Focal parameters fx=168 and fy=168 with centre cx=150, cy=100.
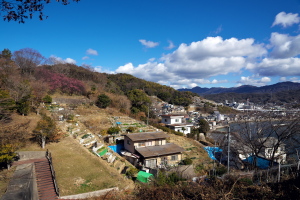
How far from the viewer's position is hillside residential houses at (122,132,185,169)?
52.6 feet

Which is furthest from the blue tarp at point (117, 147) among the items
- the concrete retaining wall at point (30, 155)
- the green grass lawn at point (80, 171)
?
the concrete retaining wall at point (30, 155)

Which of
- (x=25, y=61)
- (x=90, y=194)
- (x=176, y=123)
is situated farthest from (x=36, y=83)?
(x=176, y=123)

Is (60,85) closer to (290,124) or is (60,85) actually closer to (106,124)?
(106,124)

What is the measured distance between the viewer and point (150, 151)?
16828 mm

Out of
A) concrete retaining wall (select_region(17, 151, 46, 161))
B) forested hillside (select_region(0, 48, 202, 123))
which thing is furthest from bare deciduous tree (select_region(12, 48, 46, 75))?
concrete retaining wall (select_region(17, 151, 46, 161))

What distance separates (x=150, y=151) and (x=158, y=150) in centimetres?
92

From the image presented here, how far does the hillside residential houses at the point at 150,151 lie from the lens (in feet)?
52.6

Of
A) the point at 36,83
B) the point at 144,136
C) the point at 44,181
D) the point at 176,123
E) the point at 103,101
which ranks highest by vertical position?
the point at 36,83

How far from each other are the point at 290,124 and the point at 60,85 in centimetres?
3198

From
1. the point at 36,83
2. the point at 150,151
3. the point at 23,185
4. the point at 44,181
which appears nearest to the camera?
the point at 23,185

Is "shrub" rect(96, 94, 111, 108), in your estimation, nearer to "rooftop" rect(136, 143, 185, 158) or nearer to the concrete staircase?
"rooftop" rect(136, 143, 185, 158)

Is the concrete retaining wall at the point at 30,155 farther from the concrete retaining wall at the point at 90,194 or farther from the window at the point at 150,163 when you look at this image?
the window at the point at 150,163

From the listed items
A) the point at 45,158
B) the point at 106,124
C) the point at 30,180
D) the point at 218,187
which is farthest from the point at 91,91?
the point at 218,187

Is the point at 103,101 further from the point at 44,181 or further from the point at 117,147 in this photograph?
the point at 44,181
